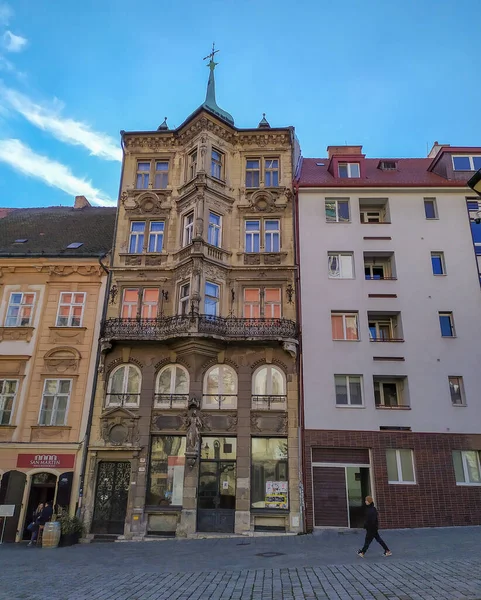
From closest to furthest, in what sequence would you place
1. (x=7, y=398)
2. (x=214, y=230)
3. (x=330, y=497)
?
(x=330, y=497)
(x=7, y=398)
(x=214, y=230)

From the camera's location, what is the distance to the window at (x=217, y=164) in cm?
2438

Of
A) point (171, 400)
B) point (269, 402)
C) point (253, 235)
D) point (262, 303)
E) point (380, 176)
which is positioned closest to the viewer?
point (269, 402)

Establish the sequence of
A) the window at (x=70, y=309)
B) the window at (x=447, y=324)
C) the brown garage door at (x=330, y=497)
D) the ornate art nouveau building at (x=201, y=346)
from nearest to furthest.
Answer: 1. the brown garage door at (x=330, y=497)
2. the ornate art nouveau building at (x=201, y=346)
3. the window at (x=447, y=324)
4. the window at (x=70, y=309)

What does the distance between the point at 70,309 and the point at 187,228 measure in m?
7.08

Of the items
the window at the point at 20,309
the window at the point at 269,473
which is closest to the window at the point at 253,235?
the window at the point at 269,473

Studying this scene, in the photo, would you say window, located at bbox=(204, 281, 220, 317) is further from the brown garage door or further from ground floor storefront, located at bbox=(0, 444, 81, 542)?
ground floor storefront, located at bbox=(0, 444, 81, 542)

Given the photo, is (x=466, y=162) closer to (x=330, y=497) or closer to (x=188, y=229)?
(x=188, y=229)

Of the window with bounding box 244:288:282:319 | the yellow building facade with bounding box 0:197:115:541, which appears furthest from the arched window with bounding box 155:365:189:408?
the window with bounding box 244:288:282:319

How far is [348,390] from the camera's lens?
813 inches

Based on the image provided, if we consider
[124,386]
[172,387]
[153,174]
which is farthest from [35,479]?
[153,174]

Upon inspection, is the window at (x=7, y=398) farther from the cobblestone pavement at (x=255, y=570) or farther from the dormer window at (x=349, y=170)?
the dormer window at (x=349, y=170)

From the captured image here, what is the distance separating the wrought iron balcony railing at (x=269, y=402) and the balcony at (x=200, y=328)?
8.67 feet

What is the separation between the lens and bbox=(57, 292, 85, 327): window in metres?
22.3

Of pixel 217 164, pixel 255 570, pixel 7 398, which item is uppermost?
pixel 217 164
